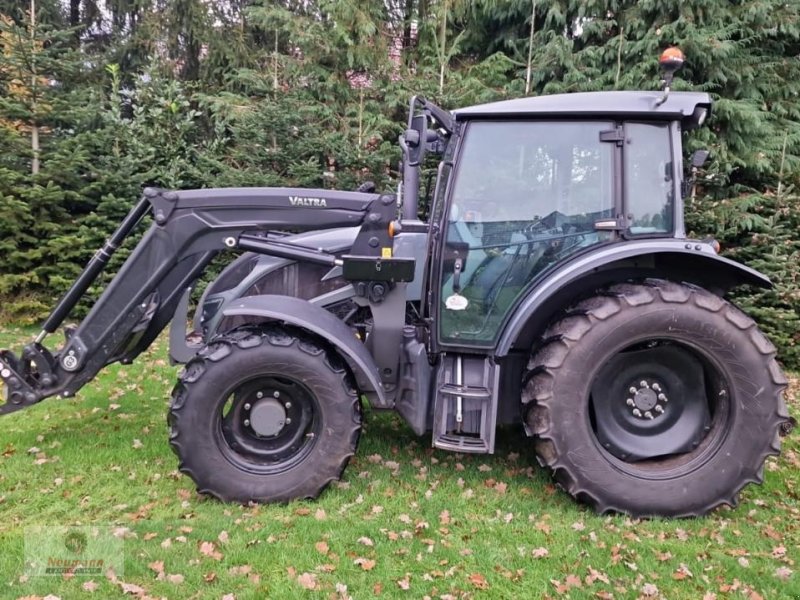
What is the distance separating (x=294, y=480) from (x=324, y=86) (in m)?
7.10

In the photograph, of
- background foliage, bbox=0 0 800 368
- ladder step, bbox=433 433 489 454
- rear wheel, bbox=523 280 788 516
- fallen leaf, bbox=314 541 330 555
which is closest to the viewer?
fallen leaf, bbox=314 541 330 555

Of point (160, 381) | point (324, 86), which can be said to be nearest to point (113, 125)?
point (324, 86)

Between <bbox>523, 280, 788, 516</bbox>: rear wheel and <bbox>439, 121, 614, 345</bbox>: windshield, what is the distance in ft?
1.28

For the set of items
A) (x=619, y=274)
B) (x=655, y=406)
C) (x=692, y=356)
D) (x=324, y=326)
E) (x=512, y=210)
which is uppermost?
(x=512, y=210)

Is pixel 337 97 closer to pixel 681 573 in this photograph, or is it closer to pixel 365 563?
pixel 365 563

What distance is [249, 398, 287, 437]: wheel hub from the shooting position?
3.32 metres

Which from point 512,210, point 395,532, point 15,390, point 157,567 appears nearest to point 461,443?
point 395,532

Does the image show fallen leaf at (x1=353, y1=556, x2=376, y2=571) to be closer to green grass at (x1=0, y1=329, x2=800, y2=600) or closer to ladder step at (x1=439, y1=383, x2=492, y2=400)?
green grass at (x1=0, y1=329, x2=800, y2=600)

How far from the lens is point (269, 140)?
27.6 ft

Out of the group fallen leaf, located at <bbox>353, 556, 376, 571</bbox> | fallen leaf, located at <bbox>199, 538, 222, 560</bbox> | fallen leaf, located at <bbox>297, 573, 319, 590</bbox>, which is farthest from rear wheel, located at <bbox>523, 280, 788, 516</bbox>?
fallen leaf, located at <bbox>199, 538, 222, 560</bbox>

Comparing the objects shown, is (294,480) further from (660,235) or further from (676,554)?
(660,235)
